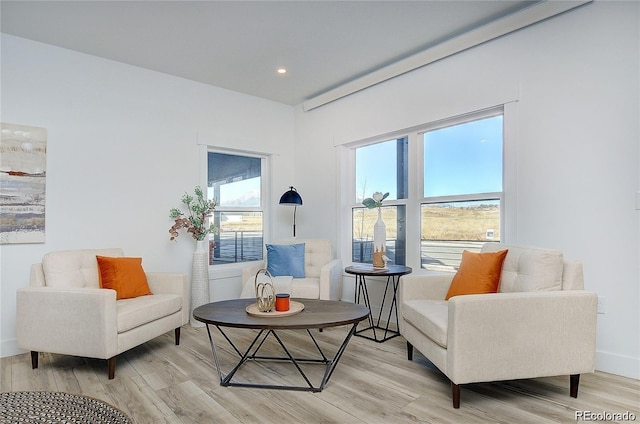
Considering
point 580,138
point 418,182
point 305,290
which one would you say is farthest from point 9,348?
point 580,138

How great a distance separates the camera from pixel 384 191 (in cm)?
417

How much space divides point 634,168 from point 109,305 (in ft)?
11.6

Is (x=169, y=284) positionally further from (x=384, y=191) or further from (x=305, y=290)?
(x=384, y=191)

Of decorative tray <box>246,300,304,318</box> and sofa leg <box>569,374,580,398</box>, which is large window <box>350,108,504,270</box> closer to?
sofa leg <box>569,374,580,398</box>

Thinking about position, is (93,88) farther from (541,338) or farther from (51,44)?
(541,338)

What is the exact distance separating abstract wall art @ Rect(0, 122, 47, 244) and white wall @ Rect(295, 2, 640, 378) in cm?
361

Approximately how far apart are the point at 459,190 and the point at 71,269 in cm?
332

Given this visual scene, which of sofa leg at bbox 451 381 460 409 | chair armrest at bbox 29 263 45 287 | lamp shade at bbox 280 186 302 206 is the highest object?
lamp shade at bbox 280 186 302 206

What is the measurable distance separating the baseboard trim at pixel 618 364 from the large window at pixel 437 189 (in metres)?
1.10

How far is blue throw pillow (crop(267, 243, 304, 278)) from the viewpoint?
3.88 metres

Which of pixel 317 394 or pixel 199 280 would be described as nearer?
pixel 317 394

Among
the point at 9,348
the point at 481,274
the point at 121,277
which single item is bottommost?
the point at 9,348


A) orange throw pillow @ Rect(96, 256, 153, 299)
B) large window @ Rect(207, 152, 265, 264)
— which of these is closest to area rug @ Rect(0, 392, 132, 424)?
orange throw pillow @ Rect(96, 256, 153, 299)

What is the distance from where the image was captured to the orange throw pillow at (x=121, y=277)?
9.81 ft
